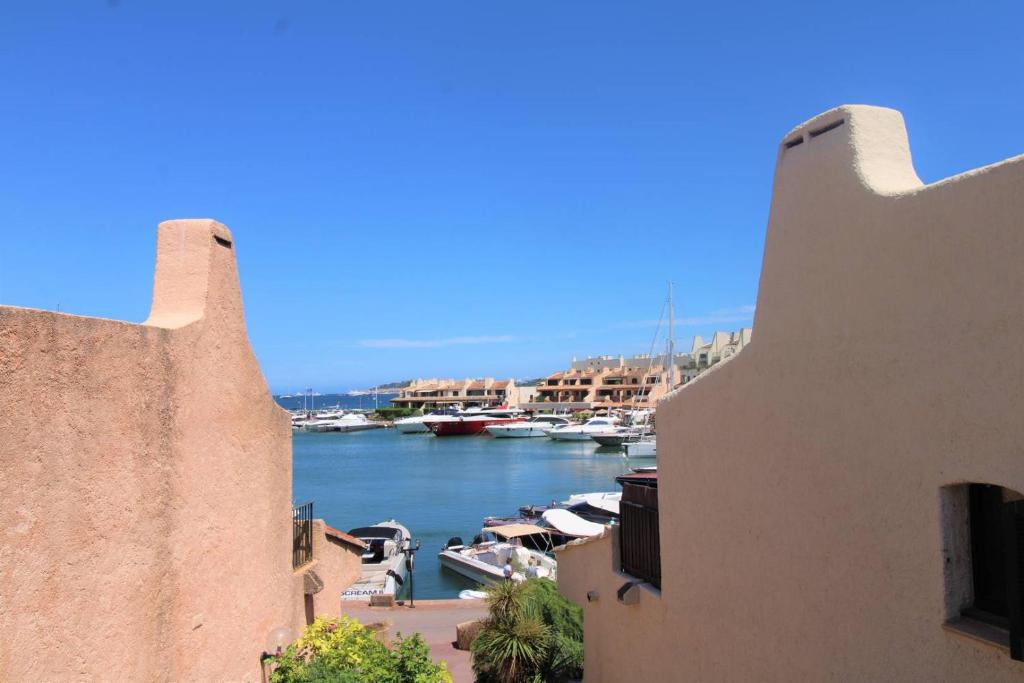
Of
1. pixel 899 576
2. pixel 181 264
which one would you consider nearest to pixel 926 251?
pixel 899 576

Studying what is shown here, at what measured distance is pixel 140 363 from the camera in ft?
18.8

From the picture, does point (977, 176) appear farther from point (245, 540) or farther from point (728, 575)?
point (245, 540)

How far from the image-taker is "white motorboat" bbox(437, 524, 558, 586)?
25.6 metres

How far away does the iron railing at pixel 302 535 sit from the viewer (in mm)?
Answer: 9039

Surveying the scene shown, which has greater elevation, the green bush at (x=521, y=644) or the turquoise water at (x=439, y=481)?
the green bush at (x=521, y=644)

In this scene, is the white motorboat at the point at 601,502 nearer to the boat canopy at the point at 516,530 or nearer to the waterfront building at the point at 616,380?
the boat canopy at the point at 516,530

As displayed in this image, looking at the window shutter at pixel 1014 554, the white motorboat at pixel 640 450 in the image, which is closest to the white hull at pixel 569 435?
the white motorboat at pixel 640 450

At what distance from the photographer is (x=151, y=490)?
18.9 ft

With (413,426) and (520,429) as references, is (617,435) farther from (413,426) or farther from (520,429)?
(413,426)

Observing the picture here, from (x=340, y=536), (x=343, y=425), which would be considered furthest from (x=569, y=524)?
(x=343, y=425)

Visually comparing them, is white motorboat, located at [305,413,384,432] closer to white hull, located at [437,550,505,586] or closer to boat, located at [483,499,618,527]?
boat, located at [483,499,618,527]

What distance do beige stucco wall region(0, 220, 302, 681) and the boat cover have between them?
23597mm

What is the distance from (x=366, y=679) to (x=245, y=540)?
1.88 meters

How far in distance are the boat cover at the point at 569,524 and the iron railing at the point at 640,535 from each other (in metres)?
22.7
